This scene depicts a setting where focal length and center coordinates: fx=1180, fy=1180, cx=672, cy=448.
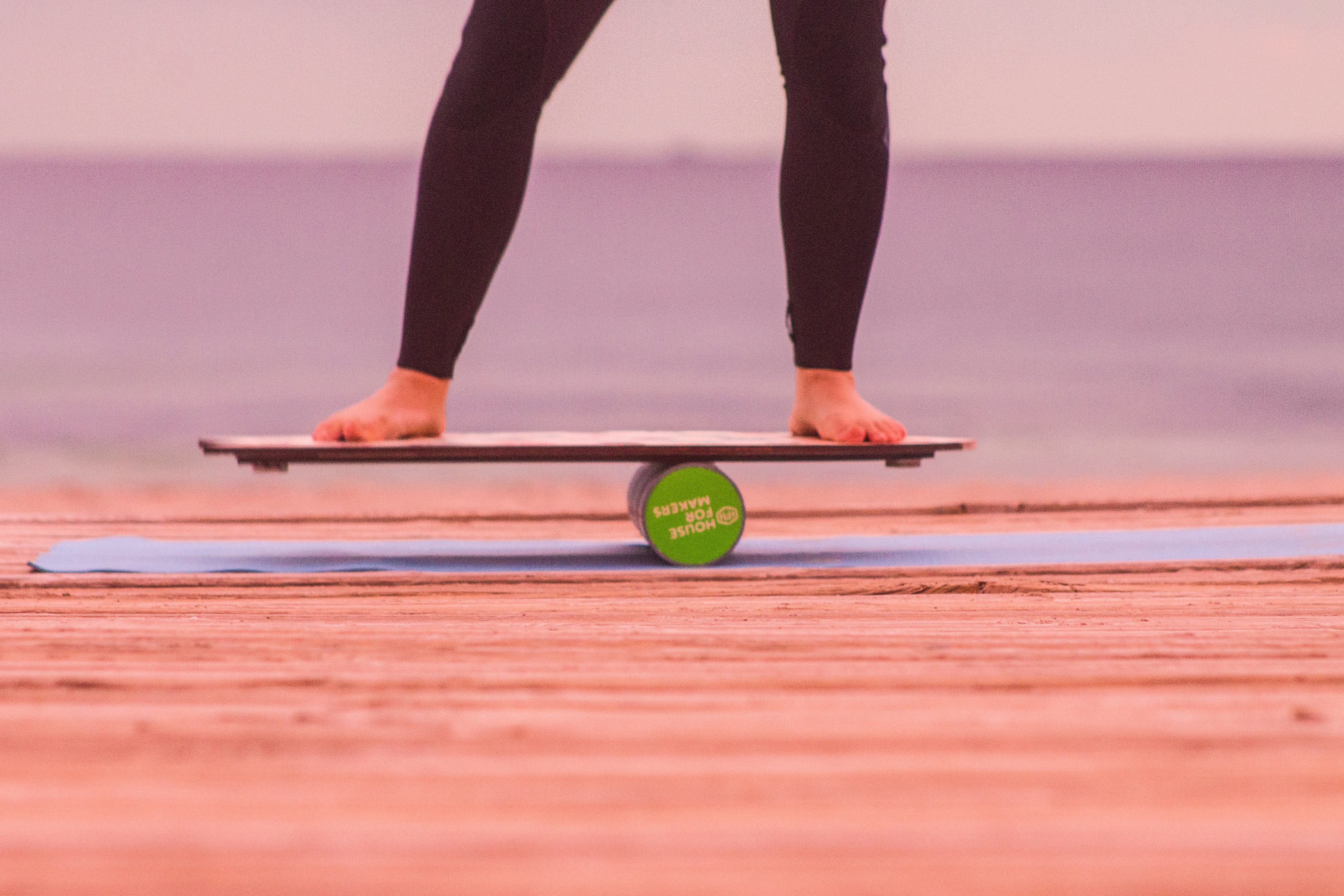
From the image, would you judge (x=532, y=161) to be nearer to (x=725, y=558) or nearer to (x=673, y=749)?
(x=725, y=558)

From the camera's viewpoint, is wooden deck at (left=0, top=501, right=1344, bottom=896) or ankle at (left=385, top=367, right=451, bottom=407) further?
ankle at (left=385, top=367, right=451, bottom=407)

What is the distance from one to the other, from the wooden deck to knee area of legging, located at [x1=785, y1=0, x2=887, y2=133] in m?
0.78

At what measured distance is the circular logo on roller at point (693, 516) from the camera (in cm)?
147

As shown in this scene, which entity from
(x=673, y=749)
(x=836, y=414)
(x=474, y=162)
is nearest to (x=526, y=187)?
(x=474, y=162)

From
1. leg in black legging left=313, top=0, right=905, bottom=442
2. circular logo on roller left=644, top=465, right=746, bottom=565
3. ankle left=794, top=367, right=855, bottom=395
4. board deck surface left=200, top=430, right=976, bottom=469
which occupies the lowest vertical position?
circular logo on roller left=644, top=465, right=746, bottom=565

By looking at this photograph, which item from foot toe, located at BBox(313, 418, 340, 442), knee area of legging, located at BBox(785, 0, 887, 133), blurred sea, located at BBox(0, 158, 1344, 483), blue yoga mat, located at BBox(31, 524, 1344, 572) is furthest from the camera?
blurred sea, located at BBox(0, 158, 1344, 483)

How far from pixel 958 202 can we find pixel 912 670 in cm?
1813

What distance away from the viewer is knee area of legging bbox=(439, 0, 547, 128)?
1549 millimetres

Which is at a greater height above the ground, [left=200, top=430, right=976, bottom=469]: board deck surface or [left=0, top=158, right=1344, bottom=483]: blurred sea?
[left=0, top=158, right=1344, bottom=483]: blurred sea

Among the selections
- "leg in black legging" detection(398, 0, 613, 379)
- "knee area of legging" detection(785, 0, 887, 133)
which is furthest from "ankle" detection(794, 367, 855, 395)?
"leg in black legging" detection(398, 0, 613, 379)

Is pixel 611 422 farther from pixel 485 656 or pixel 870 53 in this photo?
pixel 485 656

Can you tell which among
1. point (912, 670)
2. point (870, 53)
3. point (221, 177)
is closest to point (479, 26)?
point (870, 53)

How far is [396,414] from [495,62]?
481 mm

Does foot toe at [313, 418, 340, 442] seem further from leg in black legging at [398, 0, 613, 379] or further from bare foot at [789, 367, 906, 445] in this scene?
bare foot at [789, 367, 906, 445]
